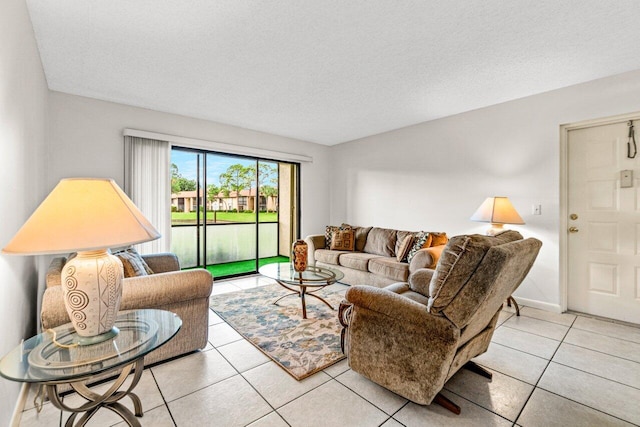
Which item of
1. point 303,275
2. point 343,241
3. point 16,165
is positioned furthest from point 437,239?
point 16,165

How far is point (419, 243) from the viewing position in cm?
374

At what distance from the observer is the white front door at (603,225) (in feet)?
9.24

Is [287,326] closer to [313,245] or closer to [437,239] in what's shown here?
[313,245]

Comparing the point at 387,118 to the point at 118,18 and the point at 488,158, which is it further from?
the point at 118,18

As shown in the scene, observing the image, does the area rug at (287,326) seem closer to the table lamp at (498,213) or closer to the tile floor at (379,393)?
the tile floor at (379,393)

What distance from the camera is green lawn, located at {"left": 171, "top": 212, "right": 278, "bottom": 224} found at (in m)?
4.28

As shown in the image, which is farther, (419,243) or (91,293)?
(419,243)

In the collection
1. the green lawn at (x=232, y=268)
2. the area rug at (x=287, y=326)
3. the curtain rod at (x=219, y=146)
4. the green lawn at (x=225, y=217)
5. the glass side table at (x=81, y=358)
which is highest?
the curtain rod at (x=219, y=146)

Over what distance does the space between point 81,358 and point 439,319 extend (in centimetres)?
163

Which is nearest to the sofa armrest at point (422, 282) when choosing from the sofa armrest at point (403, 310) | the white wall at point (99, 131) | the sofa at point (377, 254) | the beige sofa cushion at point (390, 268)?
the sofa armrest at point (403, 310)

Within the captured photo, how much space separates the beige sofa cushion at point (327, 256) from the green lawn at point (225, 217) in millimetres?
1299

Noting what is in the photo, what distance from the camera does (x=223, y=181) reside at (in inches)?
184

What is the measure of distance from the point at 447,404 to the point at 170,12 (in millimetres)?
3042

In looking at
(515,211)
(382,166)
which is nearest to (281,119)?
(382,166)
